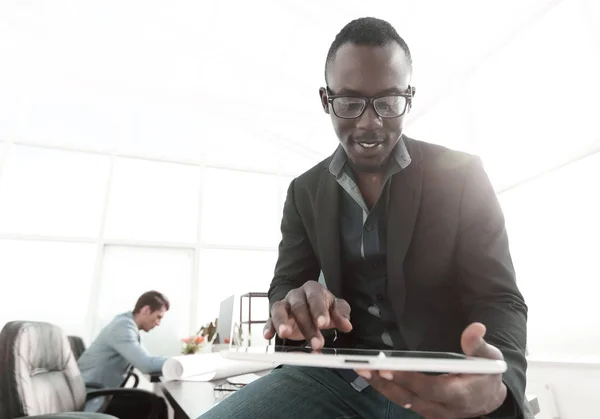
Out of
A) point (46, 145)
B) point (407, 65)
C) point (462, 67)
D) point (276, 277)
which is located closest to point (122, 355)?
point (276, 277)

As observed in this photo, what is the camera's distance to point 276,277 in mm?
1011

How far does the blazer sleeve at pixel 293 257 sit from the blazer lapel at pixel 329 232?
0.34 feet

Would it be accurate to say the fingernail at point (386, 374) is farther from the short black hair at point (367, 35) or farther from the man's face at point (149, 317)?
the man's face at point (149, 317)

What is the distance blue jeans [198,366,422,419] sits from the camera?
75cm

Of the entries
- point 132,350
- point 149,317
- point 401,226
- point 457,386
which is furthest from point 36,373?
point 457,386

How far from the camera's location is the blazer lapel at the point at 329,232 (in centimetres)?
88

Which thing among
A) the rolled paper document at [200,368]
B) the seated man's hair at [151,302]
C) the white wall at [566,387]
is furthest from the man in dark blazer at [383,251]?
the seated man's hair at [151,302]

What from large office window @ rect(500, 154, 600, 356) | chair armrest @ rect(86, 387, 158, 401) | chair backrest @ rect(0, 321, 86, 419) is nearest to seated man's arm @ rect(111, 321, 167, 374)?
chair armrest @ rect(86, 387, 158, 401)

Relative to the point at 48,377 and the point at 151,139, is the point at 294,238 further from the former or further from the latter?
the point at 151,139

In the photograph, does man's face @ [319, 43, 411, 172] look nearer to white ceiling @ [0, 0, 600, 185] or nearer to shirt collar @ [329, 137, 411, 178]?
shirt collar @ [329, 137, 411, 178]

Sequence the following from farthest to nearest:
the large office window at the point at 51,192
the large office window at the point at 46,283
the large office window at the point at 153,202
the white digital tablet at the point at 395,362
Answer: the large office window at the point at 153,202 < the large office window at the point at 51,192 < the large office window at the point at 46,283 < the white digital tablet at the point at 395,362

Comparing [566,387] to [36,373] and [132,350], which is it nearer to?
[132,350]

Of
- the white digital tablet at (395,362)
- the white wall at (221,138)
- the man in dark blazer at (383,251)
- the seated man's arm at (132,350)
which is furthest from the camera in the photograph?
the white wall at (221,138)

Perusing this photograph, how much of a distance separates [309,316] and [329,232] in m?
0.28
